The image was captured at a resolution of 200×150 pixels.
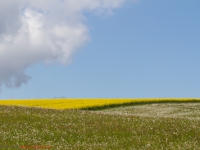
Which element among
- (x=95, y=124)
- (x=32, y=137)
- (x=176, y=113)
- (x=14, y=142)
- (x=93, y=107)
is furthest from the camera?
(x=93, y=107)

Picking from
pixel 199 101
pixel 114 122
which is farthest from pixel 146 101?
pixel 114 122

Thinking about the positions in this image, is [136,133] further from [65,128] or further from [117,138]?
[65,128]

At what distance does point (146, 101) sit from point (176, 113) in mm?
13853

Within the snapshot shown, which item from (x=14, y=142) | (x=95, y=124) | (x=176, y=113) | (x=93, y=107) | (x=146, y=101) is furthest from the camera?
(x=146, y=101)

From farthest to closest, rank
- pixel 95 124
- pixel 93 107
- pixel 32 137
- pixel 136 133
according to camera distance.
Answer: pixel 93 107 < pixel 95 124 < pixel 136 133 < pixel 32 137

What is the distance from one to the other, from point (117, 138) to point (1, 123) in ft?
33.3

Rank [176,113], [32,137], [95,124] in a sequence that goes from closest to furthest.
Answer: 1. [32,137]
2. [95,124]
3. [176,113]

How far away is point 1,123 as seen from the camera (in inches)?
1275

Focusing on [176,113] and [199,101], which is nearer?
[176,113]

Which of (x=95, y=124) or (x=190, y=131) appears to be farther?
(x=95, y=124)

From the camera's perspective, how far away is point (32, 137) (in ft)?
87.7

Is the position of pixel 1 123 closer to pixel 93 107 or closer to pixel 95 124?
pixel 95 124

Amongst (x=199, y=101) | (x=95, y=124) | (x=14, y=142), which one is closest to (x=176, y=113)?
(x=199, y=101)

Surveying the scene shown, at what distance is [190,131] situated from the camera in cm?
2975
